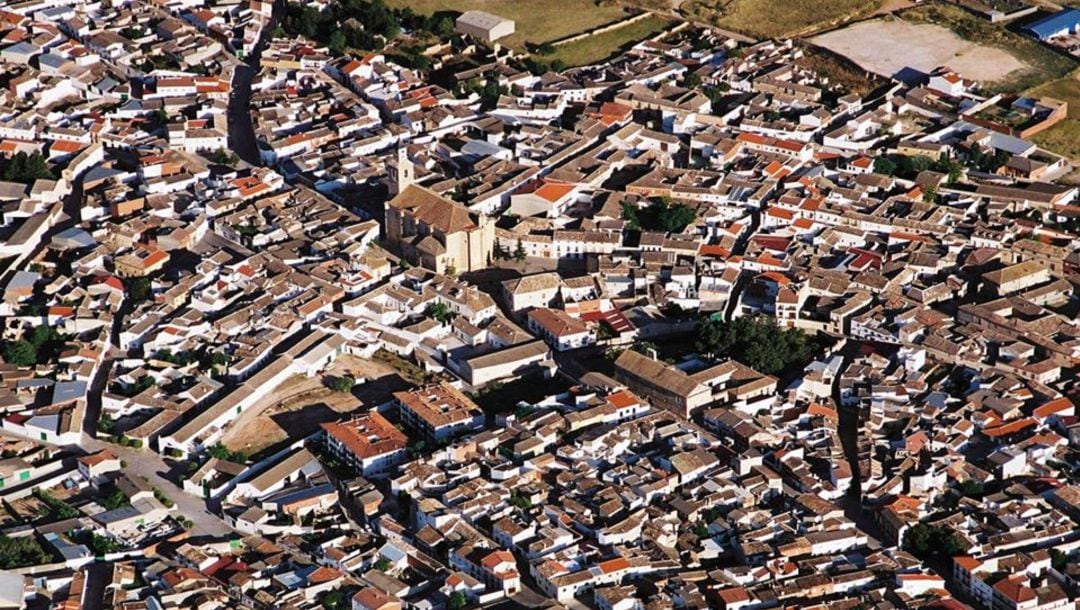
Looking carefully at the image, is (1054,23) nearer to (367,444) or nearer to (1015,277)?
(1015,277)

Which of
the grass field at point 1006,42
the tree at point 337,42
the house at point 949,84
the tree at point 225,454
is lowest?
the tree at point 225,454

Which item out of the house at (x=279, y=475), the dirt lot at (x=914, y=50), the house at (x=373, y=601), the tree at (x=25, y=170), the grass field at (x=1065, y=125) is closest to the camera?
the house at (x=373, y=601)

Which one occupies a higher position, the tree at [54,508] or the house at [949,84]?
the house at [949,84]

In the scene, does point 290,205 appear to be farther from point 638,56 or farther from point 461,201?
point 638,56

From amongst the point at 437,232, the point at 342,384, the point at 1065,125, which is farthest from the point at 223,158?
the point at 1065,125

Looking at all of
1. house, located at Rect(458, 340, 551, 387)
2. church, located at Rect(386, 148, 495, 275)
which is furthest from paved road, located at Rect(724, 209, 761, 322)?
church, located at Rect(386, 148, 495, 275)

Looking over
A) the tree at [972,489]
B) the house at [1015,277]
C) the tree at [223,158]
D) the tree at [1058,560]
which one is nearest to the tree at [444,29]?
the tree at [223,158]

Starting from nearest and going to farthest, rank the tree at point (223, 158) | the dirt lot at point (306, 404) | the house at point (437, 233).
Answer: the dirt lot at point (306, 404), the house at point (437, 233), the tree at point (223, 158)

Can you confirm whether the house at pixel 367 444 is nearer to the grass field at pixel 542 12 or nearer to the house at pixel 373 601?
the house at pixel 373 601
